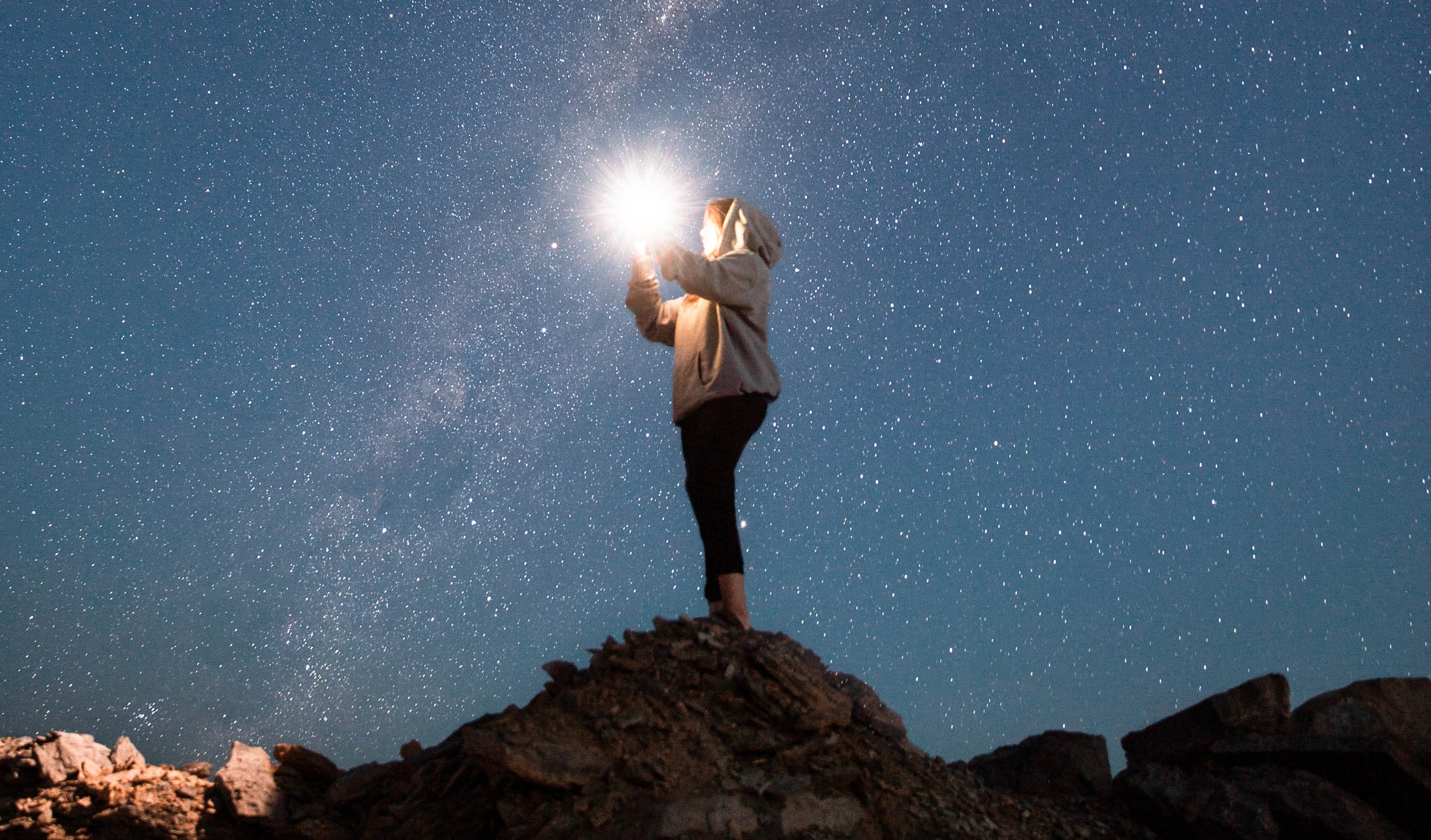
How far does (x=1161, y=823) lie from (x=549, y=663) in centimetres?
317

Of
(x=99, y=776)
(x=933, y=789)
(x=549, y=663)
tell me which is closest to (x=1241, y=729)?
(x=933, y=789)

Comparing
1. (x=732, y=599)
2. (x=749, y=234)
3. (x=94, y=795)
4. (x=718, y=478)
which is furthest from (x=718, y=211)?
(x=94, y=795)

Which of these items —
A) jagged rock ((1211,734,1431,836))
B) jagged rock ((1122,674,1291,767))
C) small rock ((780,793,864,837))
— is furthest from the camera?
jagged rock ((1122,674,1291,767))

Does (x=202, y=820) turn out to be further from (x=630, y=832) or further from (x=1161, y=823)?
(x=1161, y=823)

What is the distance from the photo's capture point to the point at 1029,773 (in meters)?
4.32

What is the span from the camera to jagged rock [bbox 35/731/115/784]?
3889mm

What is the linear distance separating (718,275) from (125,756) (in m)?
4.13

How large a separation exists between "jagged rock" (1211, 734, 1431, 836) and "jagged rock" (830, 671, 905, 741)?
1773mm

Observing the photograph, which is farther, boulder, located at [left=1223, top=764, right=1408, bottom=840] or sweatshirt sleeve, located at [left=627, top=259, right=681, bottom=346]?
sweatshirt sleeve, located at [left=627, top=259, right=681, bottom=346]

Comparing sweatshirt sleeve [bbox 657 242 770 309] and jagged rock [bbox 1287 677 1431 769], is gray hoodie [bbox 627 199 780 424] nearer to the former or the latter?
sweatshirt sleeve [bbox 657 242 770 309]

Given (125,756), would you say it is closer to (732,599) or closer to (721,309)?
(732,599)

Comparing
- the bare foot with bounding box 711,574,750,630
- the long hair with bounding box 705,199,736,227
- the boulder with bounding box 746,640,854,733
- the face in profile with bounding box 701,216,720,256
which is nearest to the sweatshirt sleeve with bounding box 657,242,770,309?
the face in profile with bounding box 701,216,720,256

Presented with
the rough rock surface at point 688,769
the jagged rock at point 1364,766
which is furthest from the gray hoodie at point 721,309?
the jagged rock at point 1364,766

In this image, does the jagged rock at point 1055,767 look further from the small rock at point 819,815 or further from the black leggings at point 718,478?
the black leggings at point 718,478
